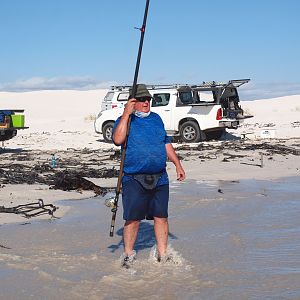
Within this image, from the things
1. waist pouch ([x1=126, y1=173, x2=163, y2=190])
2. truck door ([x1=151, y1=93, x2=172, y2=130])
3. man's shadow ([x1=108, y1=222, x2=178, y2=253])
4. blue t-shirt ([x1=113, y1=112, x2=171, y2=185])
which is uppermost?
truck door ([x1=151, y1=93, x2=172, y2=130])

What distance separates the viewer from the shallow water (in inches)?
190

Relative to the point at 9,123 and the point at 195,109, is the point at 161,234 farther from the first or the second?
the point at 195,109

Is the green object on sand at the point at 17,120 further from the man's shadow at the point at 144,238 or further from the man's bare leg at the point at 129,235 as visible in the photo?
the man's bare leg at the point at 129,235

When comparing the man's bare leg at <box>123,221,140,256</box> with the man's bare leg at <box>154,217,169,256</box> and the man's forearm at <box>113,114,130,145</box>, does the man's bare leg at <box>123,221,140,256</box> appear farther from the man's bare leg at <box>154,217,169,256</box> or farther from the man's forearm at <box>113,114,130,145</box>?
the man's forearm at <box>113,114,130,145</box>

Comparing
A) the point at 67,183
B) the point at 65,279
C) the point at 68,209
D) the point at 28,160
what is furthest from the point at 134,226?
the point at 28,160

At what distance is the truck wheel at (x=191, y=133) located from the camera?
829 inches

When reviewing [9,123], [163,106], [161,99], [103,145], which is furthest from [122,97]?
[9,123]

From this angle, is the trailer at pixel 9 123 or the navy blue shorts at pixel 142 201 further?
the trailer at pixel 9 123

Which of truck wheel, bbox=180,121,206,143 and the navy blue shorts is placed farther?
truck wheel, bbox=180,121,206,143

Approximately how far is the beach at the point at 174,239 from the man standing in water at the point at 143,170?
12.4 inches

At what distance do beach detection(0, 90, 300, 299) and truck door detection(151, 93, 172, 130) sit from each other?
6.60m

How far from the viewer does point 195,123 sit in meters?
21.1

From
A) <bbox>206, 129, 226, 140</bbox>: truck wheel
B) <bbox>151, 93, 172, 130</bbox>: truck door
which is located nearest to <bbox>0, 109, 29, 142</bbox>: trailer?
<bbox>151, 93, 172, 130</bbox>: truck door

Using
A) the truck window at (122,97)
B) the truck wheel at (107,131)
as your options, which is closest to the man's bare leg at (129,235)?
the truck wheel at (107,131)
